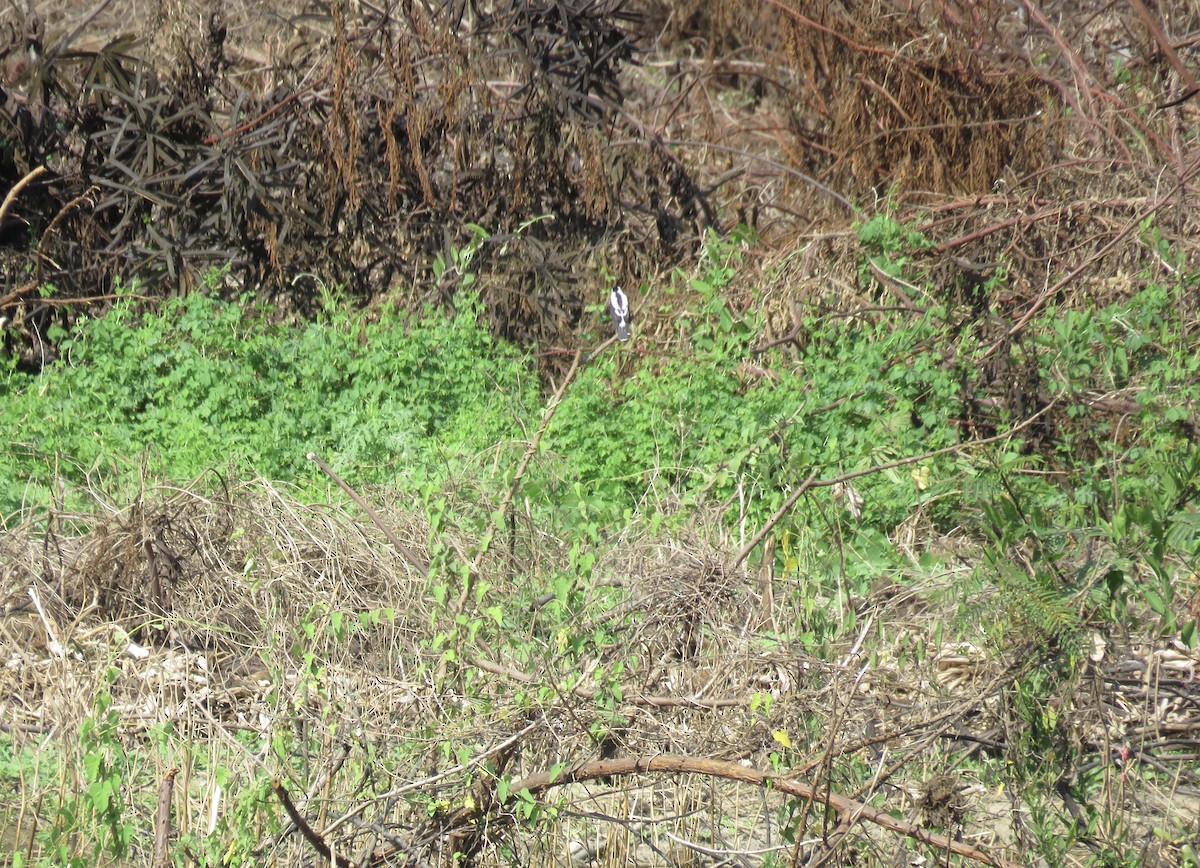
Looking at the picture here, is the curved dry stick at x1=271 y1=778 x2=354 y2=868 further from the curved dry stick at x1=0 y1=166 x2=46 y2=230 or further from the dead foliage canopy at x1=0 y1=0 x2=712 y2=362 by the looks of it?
the curved dry stick at x1=0 y1=166 x2=46 y2=230

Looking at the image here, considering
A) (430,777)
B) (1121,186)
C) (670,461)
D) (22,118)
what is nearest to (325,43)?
(22,118)

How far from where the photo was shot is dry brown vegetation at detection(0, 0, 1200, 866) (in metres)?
3.34

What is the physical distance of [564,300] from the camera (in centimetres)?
713

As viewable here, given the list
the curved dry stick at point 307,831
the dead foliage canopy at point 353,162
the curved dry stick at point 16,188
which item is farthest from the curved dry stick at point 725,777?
the curved dry stick at point 16,188

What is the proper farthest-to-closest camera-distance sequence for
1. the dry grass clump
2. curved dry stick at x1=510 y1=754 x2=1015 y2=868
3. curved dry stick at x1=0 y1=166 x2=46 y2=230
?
curved dry stick at x1=0 y1=166 x2=46 y2=230 → the dry grass clump → curved dry stick at x1=510 y1=754 x2=1015 y2=868

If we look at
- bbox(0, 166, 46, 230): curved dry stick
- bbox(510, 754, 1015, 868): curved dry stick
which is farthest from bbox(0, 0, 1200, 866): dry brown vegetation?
bbox(0, 166, 46, 230): curved dry stick

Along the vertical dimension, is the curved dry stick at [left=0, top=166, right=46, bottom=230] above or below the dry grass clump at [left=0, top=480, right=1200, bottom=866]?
above

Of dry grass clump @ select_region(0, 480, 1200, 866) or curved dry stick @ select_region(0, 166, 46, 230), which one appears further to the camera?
curved dry stick @ select_region(0, 166, 46, 230)

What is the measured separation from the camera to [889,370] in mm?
5977

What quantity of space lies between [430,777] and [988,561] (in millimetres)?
1466

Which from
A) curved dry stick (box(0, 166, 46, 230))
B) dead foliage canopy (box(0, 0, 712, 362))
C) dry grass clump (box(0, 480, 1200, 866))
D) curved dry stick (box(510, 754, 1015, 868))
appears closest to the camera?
curved dry stick (box(510, 754, 1015, 868))

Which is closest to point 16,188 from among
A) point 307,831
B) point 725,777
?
point 307,831

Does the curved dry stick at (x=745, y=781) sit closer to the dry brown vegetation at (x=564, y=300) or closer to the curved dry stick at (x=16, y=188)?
the dry brown vegetation at (x=564, y=300)

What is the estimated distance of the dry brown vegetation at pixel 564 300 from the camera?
3.34 metres
